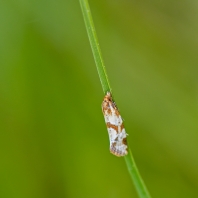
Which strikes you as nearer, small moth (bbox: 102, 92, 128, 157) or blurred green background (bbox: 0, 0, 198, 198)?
small moth (bbox: 102, 92, 128, 157)

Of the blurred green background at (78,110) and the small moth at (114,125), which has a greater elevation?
the blurred green background at (78,110)

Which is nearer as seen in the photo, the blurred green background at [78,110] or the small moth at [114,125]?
the small moth at [114,125]

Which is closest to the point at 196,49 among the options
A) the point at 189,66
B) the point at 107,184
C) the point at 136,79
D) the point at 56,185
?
the point at 189,66

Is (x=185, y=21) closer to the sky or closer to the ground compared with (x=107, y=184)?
closer to the sky

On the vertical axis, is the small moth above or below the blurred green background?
below

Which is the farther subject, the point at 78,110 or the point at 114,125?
the point at 78,110

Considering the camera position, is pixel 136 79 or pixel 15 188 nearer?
pixel 15 188

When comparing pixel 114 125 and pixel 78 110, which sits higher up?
pixel 78 110

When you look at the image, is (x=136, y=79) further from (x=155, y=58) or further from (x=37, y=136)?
(x=37, y=136)
